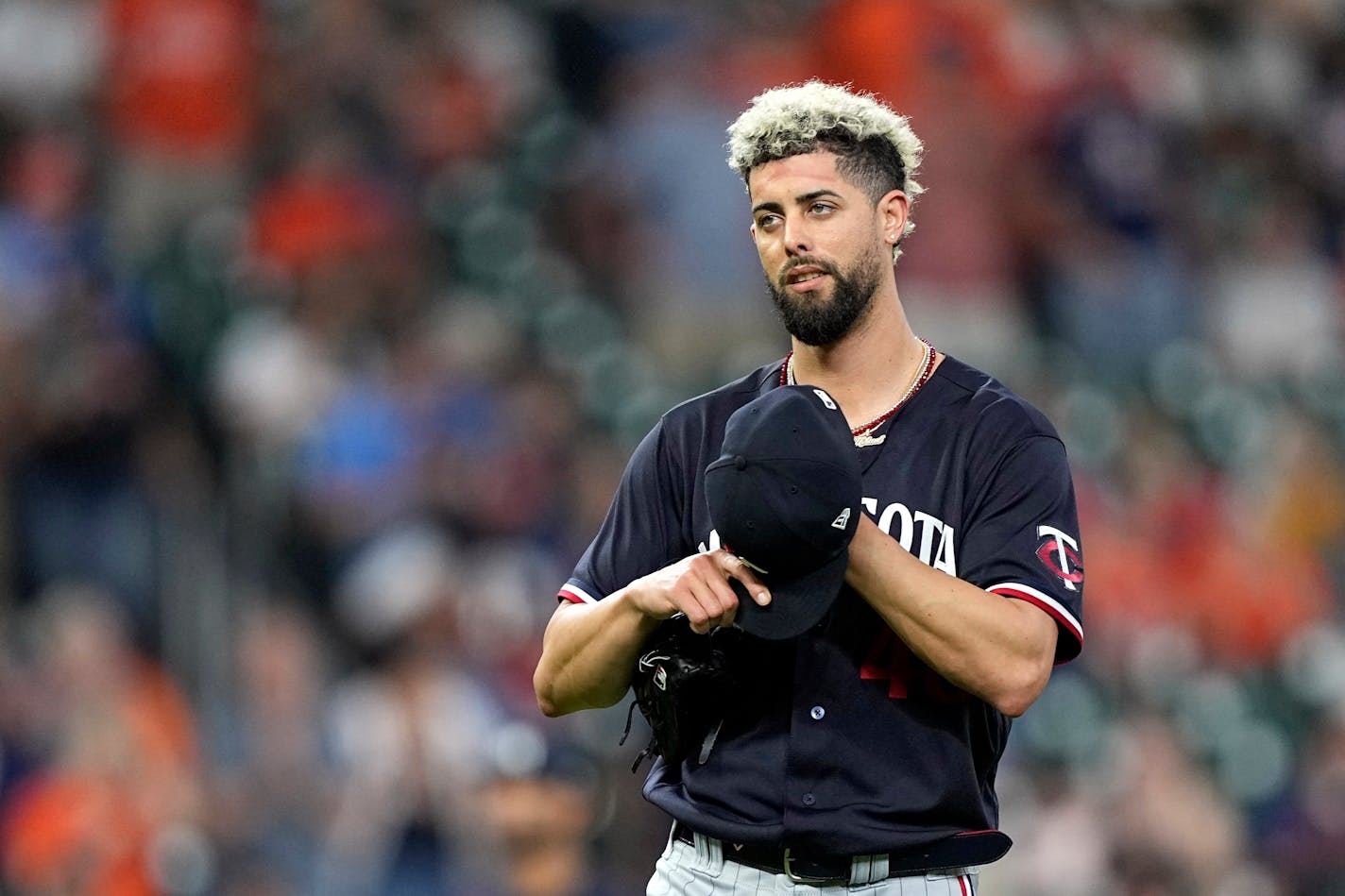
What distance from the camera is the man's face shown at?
2859mm

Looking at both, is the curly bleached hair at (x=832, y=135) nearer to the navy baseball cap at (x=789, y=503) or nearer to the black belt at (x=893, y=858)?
the navy baseball cap at (x=789, y=503)

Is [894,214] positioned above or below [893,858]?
above

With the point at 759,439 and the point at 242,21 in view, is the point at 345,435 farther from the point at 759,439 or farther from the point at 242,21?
the point at 759,439

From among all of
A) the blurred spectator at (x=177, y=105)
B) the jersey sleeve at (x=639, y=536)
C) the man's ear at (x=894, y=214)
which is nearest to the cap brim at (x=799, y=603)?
the jersey sleeve at (x=639, y=536)

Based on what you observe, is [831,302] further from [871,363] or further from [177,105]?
[177,105]

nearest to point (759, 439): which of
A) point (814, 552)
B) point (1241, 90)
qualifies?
point (814, 552)

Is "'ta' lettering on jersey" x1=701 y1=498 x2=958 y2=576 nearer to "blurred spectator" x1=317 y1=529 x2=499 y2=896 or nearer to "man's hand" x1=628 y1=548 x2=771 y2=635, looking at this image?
"man's hand" x1=628 y1=548 x2=771 y2=635

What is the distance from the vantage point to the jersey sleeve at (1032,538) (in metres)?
2.73

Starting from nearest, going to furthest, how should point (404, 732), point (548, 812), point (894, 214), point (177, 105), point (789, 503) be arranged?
point (789, 503)
point (894, 214)
point (548, 812)
point (404, 732)
point (177, 105)

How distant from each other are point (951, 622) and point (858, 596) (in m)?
0.28

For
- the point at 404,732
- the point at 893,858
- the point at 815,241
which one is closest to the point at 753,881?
the point at 893,858

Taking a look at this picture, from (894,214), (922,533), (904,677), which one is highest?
(894,214)

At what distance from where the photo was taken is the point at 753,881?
2836mm

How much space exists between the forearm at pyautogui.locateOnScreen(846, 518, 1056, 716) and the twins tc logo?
13 cm
